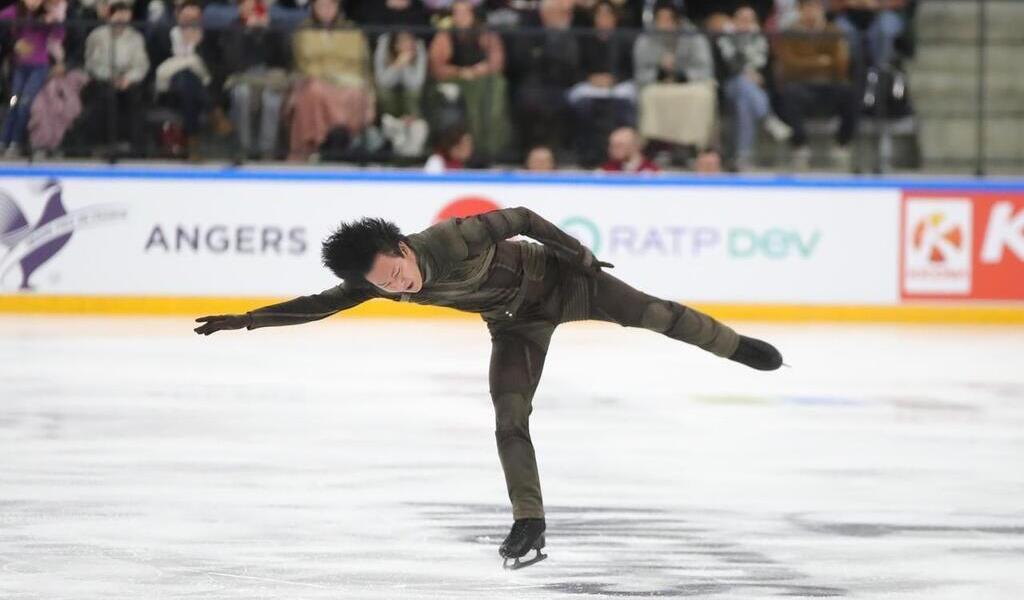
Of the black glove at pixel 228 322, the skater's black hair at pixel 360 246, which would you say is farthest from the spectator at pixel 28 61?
the skater's black hair at pixel 360 246

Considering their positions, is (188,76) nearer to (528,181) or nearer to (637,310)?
(528,181)

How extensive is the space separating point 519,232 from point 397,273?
59cm

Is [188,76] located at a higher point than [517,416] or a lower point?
higher

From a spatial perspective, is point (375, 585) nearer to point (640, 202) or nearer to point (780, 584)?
point (780, 584)

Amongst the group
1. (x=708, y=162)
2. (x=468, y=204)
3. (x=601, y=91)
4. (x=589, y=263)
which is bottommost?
(x=468, y=204)

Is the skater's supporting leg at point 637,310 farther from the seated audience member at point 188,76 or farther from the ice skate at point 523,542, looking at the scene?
the seated audience member at point 188,76

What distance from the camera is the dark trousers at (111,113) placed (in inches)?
528

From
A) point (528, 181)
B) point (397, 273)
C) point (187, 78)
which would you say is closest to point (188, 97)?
point (187, 78)

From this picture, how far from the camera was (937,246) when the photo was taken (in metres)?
13.4

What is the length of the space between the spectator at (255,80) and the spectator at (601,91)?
89.1 inches

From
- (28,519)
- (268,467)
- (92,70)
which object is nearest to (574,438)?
(268,467)

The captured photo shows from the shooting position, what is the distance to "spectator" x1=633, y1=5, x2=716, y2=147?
1369 cm

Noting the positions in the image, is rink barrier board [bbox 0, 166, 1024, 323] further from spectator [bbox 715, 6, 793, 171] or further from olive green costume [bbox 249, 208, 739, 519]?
olive green costume [bbox 249, 208, 739, 519]

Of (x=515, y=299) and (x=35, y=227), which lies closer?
(x=515, y=299)
